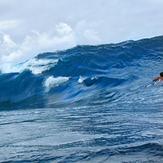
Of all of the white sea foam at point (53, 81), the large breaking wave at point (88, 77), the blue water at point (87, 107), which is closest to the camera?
the blue water at point (87, 107)

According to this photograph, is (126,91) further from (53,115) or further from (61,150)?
(61,150)

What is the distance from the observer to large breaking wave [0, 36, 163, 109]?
27188mm

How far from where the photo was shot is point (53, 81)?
34.5 metres

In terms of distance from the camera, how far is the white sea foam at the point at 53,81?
33344 mm

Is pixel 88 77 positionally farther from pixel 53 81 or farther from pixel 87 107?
pixel 87 107

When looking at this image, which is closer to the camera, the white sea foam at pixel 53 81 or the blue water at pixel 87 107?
the blue water at pixel 87 107

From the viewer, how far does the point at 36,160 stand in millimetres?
11852

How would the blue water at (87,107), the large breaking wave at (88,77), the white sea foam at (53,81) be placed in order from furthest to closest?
the white sea foam at (53,81), the large breaking wave at (88,77), the blue water at (87,107)

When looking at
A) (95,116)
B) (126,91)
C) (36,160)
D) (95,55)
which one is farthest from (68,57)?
(36,160)

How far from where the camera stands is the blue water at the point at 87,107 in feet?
40.9

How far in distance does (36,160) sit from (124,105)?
1089 centimetres

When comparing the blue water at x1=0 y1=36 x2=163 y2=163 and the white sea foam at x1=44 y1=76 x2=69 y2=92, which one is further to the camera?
the white sea foam at x1=44 y1=76 x2=69 y2=92

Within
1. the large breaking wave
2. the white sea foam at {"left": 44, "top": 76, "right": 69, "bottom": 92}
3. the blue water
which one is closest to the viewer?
the blue water

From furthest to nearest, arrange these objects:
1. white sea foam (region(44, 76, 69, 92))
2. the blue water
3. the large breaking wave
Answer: white sea foam (region(44, 76, 69, 92))
the large breaking wave
the blue water
